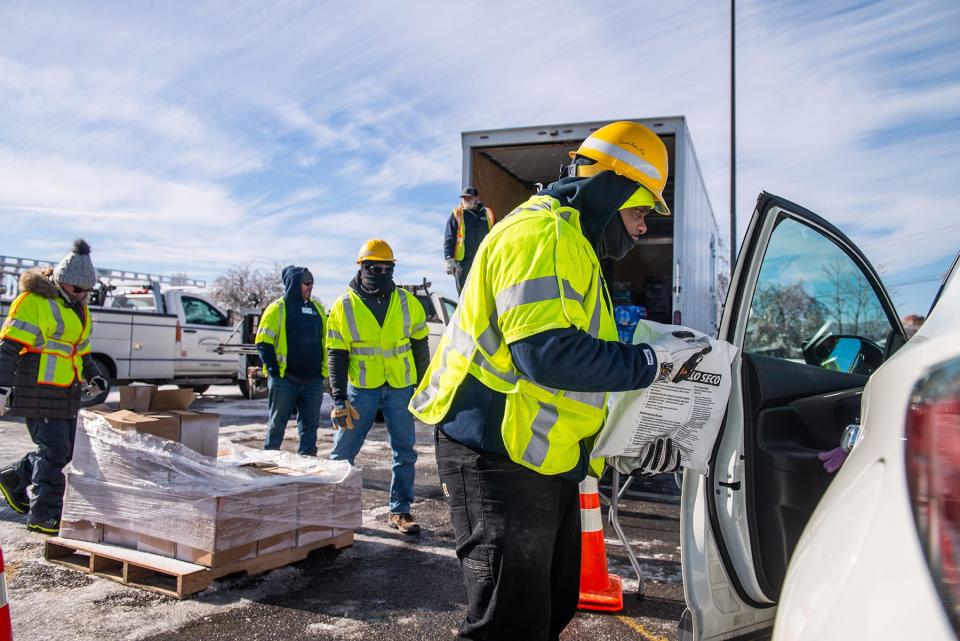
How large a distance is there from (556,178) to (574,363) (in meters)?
6.57

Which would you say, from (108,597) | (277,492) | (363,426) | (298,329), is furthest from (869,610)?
(298,329)

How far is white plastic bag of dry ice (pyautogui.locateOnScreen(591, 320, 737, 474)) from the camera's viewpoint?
1.99m

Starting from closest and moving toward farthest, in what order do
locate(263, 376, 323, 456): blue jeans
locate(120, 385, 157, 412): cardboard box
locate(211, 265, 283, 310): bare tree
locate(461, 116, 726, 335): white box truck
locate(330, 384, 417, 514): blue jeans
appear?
1. locate(120, 385, 157, 412): cardboard box
2. locate(330, 384, 417, 514): blue jeans
3. locate(263, 376, 323, 456): blue jeans
4. locate(461, 116, 726, 335): white box truck
5. locate(211, 265, 283, 310): bare tree

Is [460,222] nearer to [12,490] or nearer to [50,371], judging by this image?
[50,371]

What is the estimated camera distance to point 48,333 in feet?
14.6

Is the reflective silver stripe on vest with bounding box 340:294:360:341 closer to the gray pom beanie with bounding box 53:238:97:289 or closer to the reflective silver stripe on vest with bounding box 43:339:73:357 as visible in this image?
the gray pom beanie with bounding box 53:238:97:289

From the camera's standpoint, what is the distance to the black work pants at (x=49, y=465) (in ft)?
14.2


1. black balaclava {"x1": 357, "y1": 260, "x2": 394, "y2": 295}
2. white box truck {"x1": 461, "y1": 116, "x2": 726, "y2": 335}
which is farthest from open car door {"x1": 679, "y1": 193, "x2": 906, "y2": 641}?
white box truck {"x1": 461, "y1": 116, "x2": 726, "y2": 335}

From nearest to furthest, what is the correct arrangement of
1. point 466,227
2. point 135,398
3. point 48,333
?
point 135,398, point 48,333, point 466,227

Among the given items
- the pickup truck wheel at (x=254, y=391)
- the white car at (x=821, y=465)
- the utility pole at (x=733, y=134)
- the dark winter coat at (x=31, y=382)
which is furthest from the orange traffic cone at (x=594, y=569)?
the pickup truck wheel at (x=254, y=391)

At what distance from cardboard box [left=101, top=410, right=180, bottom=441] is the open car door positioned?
2834 mm

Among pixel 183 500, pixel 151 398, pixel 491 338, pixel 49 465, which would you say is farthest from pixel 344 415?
pixel 491 338

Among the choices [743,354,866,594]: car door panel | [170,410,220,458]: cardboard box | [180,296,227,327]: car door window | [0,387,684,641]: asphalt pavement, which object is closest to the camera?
[743,354,866,594]: car door panel

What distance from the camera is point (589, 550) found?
3375mm
